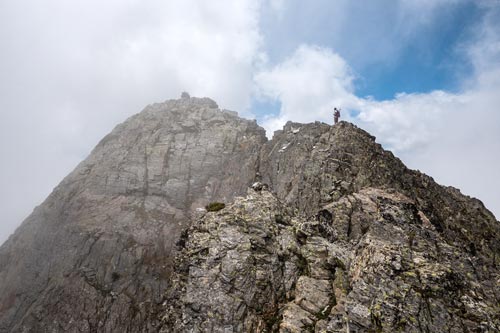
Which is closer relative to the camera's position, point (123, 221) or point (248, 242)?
point (248, 242)

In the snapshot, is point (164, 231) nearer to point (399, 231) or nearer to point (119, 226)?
point (119, 226)

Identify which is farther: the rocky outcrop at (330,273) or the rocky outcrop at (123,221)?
the rocky outcrop at (123,221)

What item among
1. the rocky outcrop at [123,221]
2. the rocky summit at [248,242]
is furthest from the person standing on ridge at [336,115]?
the rocky outcrop at [123,221]

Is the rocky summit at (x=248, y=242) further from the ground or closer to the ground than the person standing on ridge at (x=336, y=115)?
closer to the ground

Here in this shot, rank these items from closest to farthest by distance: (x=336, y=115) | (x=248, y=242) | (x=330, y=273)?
(x=330, y=273), (x=248, y=242), (x=336, y=115)

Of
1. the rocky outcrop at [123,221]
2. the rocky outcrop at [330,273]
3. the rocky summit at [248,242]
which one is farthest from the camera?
the rocky outcrop at [123,221]

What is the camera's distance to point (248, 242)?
3303 centimetres

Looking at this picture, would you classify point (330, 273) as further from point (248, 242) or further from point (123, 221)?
point (123, 221)

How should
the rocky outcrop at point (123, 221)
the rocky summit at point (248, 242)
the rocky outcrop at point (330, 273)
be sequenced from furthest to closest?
1. the rocky outcrop at point (123, 221)
2. the rocky summit at point (248, 242)
3. the rocky outcrop at point (330, 273)

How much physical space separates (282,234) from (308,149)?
19.3 m

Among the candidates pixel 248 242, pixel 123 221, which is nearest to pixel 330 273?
pixel 248 242

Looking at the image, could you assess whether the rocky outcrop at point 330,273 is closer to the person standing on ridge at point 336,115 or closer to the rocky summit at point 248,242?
the rocky summit at point 248,242

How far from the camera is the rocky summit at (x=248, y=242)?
82.7 feet

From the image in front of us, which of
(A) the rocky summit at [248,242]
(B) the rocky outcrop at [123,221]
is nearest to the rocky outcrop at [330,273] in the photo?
(A) the rocky summit at [248,242]
